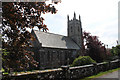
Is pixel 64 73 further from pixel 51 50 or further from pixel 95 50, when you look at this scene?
pixel 95 50

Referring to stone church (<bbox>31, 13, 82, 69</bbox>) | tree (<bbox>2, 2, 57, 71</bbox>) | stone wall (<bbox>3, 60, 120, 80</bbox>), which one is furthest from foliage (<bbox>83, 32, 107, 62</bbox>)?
tree (<bbox>2, 2, 57, 71</bbox>)

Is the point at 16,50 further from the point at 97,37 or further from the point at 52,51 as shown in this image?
the point at 97,37

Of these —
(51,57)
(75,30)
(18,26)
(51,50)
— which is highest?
(75,30)

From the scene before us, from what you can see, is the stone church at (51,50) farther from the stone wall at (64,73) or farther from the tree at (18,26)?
the tree at (18,26)

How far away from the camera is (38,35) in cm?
2883

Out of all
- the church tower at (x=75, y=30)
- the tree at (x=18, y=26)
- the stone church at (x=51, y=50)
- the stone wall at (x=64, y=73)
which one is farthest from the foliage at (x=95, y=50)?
the tree at (x=18, y=26)

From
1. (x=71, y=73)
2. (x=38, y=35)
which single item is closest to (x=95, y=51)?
(x=38, y=35)

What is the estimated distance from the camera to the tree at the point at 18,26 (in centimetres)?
336

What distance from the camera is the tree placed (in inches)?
132

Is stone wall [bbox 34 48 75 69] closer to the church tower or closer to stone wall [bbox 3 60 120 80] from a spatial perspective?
the church tower

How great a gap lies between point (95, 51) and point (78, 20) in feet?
63.0

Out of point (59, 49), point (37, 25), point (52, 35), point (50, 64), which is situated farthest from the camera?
point (52, 35)

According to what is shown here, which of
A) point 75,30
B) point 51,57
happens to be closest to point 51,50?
point 51,57

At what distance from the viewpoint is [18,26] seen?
3.64 m
